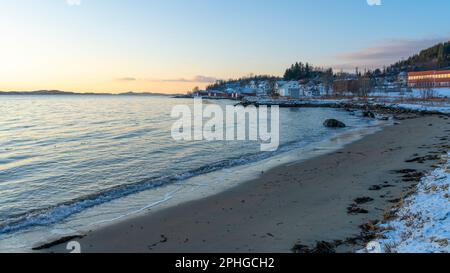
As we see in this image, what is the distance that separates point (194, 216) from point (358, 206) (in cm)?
483

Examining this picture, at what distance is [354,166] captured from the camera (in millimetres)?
16844

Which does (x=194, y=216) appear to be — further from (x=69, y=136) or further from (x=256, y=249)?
(x=69, y=136)

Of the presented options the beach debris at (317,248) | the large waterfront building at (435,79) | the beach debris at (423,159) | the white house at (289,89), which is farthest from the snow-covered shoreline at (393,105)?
the large waterfront building at (435,79)

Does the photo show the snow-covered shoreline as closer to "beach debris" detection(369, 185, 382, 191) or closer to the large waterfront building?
"beach debris" detection(369, 185, 382, 191)

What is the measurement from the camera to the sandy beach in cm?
801

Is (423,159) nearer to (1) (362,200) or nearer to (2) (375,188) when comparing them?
(2) (375,188)

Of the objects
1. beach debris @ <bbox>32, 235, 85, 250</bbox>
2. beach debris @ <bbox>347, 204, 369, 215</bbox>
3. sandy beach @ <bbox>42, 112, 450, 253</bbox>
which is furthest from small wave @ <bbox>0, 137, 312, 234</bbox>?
beach debris @ <bbox>347, 204, 369, 215</bbox>

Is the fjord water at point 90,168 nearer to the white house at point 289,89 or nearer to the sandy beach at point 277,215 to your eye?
the sandy beach at point 277,215

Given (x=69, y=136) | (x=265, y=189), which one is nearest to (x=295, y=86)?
(x=69, y=136)

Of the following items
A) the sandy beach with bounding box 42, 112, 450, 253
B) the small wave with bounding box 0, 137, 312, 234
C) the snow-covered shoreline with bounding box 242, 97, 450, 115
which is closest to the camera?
the sandy beach with bounding box 42, 112, 450, 253

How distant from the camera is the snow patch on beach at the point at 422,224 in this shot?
5791mm

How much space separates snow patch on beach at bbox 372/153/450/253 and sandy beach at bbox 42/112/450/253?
0.69 m

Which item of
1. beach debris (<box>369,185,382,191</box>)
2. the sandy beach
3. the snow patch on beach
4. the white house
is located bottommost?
the sandy beach

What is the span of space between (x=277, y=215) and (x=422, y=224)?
395 cm
